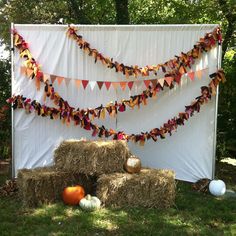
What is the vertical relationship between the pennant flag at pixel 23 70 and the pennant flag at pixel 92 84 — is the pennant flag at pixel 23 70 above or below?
above

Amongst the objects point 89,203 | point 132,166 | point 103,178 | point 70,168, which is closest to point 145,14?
point 132,166

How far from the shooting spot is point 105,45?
6.82 meters

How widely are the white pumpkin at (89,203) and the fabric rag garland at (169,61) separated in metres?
2.18

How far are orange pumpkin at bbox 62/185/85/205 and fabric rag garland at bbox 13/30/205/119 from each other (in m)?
1.55

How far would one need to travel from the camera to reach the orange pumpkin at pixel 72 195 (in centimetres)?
555

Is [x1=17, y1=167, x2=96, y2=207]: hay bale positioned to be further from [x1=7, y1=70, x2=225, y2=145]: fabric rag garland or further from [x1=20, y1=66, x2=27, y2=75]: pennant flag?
[x1=20, y1=66, x2=27, y2=75]: pennant flag

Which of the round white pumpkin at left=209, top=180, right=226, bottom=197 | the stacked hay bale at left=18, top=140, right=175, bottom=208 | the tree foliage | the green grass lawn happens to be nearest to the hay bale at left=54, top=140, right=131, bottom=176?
the stacked hay bale at left=18, top=140, right=175, bottom=208

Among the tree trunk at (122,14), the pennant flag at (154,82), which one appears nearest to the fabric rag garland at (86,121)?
the pennant flag at (154,82)

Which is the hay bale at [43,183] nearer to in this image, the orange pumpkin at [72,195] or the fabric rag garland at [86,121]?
the orange pumpkin at [72,195]

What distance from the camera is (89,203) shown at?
17.6 feet

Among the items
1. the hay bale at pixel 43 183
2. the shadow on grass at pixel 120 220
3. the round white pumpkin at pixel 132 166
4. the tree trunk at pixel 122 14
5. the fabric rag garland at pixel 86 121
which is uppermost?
the tree trunk at pixel 122 14

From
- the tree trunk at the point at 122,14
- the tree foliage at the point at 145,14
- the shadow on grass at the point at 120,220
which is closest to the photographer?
Answer: the shadow on grass at the point at 120,220

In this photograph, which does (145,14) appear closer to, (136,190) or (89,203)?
(136,190)

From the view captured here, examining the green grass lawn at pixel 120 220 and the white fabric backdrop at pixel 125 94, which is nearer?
the green grass lawn at pixel 120 220
